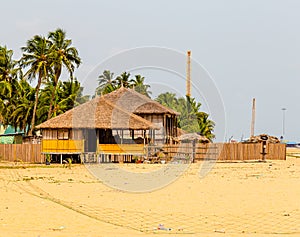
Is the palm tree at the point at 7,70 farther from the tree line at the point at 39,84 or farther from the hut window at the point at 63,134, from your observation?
the hut window at the point at 63,134

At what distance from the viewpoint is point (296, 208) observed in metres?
13.7

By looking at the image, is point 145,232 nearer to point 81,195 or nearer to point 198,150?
point 81,195

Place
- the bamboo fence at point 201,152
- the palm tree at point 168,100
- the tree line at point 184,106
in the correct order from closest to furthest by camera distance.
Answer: the bamboo fence at point 201,152 < the tree line at point 184,106 < the palm tree at point 168,100

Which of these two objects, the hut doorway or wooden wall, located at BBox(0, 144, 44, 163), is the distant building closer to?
the hut doorway

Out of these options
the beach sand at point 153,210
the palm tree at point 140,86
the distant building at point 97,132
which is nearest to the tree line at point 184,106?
the palm tree at point 140,86

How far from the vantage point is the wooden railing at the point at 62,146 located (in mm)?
39344

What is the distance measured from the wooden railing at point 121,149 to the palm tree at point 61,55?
551 inches

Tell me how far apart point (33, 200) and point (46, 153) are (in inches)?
984

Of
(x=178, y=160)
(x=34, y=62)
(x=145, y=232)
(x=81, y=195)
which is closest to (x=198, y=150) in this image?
(x=178, y=160)

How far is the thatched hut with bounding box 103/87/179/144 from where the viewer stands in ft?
148

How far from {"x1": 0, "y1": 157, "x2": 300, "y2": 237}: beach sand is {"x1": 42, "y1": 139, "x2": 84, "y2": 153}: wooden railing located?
61.0 feet

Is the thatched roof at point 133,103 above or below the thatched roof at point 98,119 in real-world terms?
above

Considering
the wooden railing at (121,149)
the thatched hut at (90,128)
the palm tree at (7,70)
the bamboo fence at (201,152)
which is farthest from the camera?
the palm tree at (7,70)

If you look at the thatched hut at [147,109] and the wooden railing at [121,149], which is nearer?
the wooden railing at [121,149]
